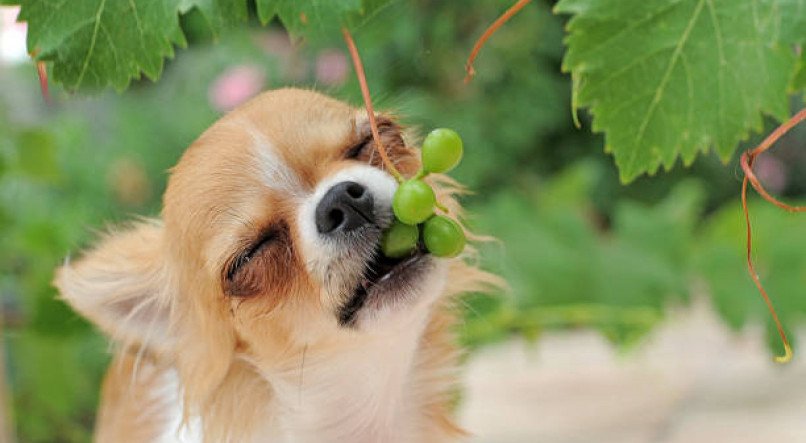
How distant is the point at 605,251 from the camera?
6.89 ft

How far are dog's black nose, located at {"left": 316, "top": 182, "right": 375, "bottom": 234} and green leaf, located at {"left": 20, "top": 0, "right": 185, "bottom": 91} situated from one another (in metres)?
0.32

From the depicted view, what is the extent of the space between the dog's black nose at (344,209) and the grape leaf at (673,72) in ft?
1.04

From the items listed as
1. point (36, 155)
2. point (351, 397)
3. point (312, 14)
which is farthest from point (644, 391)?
point (312, 14)

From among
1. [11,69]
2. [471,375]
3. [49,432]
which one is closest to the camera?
[49,432]

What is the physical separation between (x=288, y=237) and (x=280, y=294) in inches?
3.2

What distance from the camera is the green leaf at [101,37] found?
0.67m

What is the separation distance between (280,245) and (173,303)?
0.27 metres

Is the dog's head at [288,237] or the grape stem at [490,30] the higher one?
the grape stem at [490,30]

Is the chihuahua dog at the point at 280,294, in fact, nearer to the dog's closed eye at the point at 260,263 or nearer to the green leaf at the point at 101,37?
the dog's closed eye at the point at 260,263

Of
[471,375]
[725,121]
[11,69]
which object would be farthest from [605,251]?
[11,69]

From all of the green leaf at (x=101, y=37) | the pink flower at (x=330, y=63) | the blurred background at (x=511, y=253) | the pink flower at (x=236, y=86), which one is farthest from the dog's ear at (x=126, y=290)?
the pink flower at (x=236, y=86)

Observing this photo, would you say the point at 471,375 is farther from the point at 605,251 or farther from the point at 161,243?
the point at 161,243

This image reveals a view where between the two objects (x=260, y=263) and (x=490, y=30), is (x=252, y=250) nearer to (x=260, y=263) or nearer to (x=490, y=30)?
(x=260, y=263)

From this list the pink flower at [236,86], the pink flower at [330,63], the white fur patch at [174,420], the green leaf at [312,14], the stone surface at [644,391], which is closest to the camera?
the green leaf at [312,14]
